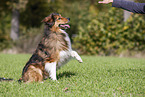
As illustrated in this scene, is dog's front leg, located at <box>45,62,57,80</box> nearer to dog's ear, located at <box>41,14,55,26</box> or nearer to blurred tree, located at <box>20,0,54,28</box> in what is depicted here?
dog's ear, located at <box>41,14,55,26</box>

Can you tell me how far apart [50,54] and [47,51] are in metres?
0.10

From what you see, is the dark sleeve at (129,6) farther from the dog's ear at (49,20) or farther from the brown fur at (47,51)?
the dog's ear at (49,20)

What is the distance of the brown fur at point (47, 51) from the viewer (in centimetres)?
428

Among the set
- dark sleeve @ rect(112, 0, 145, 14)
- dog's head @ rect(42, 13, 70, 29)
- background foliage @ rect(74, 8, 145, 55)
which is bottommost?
background foliage @ rect(74, 8, 145, 55)

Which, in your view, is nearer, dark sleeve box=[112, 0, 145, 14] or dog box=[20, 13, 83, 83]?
dark sleeve box=[112, 0, 145, 14]

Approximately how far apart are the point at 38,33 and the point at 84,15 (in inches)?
290

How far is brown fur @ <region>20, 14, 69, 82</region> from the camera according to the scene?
4.28 m

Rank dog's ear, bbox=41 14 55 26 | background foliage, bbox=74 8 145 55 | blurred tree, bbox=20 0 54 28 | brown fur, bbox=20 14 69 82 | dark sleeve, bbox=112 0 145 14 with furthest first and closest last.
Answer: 1. blurred tree, bbox=20 0 54 28
2. background foliage, bbox=74 8 145 55
3. dog's ear, bbox=41 14 55 26
4. brown fur, bbox=20 14 69 82
5. dark sleeve, bbox=112 0 145 14

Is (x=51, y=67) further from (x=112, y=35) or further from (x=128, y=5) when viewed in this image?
(x=112, y=35)

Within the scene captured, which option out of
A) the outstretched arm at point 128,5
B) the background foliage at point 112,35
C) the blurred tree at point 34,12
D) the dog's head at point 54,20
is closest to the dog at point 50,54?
the dog's head at point 54,20

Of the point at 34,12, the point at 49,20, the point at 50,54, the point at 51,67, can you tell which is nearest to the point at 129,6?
the point at 49,20

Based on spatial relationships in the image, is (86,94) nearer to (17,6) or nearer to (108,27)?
(108,27)

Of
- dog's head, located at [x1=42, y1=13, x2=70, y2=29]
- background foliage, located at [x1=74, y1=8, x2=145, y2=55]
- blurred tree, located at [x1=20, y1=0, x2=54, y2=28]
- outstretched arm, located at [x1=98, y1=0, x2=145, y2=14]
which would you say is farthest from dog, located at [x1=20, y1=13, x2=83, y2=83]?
blurred tree, located at [x1=20, y1=0, x2=54, y2=28]

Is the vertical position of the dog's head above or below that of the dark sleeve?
below
